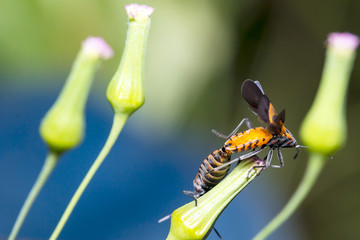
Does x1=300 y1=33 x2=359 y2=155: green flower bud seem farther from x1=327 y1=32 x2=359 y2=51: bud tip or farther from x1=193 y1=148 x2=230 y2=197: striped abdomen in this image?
x1=193 y1=148 x2=230 y2=197: striped abdomen

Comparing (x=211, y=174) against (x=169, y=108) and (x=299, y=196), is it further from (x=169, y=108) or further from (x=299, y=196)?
(x=169, y=108)

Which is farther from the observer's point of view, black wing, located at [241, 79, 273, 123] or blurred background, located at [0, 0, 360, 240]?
blurred background, located at [0, 0, 360, 240]

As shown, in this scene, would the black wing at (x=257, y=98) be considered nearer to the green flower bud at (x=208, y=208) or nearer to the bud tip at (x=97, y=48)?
the green flower bud at (x=208, y=208)

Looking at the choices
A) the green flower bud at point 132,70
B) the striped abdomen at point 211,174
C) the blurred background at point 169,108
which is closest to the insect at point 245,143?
the striped abdomen at point 211,174

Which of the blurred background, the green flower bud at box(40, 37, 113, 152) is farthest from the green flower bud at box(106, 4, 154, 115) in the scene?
the blurred background

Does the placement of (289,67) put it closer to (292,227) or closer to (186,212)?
(292,227)

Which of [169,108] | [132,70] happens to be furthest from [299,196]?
[169,108]
